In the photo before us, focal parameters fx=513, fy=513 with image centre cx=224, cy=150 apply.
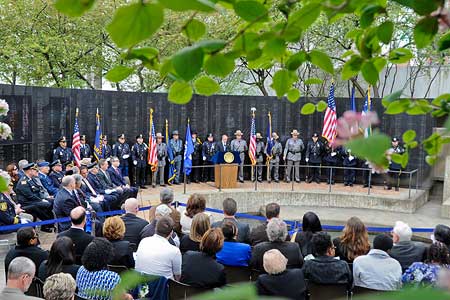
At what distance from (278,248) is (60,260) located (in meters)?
1.97

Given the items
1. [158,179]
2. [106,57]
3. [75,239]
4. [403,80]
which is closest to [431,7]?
[75,239]

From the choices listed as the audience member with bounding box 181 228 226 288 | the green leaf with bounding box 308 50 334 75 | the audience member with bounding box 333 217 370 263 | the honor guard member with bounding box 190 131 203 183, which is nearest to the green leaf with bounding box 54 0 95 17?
A: the green leaf with bounding box 308 50 334 75

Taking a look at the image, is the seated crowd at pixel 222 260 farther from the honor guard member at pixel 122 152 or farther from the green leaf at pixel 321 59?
the honor guard member at pixel 122 152

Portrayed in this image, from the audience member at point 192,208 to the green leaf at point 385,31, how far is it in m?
4.62

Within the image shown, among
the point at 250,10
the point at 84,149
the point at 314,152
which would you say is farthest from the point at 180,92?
the point at 314,152

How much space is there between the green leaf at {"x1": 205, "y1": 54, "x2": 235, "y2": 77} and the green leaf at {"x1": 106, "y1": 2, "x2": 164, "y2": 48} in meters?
0.35

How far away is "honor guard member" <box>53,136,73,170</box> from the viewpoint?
1200cm

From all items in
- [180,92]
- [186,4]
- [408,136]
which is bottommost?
[408,136]

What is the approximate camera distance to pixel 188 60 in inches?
40.1

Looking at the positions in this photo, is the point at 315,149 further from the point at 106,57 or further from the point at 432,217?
the point at 106,57

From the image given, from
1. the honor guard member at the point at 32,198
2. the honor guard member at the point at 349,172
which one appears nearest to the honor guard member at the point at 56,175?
the honor guard member at the point at 32,198

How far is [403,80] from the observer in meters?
21.5

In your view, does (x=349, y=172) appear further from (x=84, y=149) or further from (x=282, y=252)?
(x=282, y=252)

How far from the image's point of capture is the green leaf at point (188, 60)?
3.32ft
